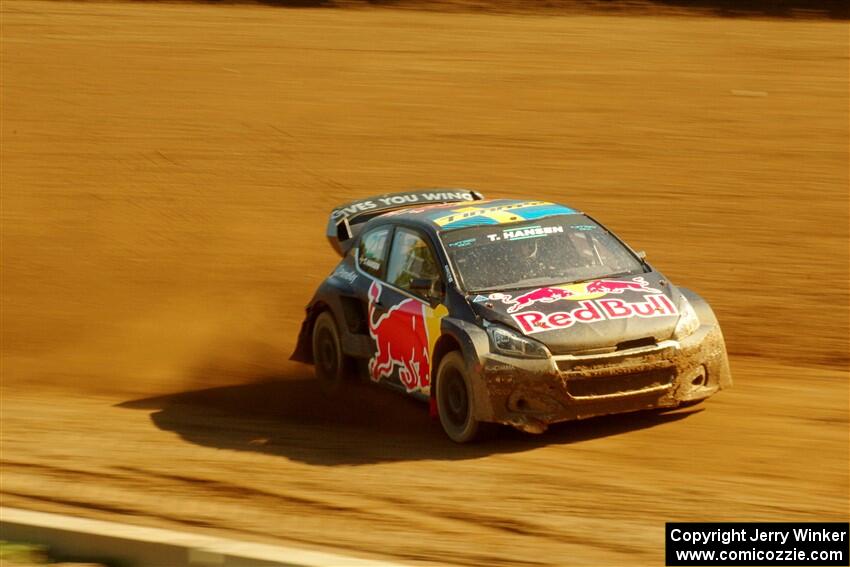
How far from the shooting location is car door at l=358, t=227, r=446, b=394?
946 centimetres

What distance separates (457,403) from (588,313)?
3.59ft

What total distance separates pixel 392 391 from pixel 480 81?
11.4m

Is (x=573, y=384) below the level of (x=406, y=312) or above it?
below

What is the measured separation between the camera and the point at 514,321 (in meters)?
8.81

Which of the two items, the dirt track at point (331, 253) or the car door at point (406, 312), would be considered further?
the car door at point (406, 312)

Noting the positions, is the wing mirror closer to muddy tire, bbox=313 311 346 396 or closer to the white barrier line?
muddy tire, bbox=313 311 346 396

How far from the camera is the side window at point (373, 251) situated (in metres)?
10.5

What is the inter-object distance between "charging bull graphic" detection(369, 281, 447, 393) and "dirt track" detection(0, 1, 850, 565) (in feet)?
1.24

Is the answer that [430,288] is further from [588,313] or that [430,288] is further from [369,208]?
[369,208]

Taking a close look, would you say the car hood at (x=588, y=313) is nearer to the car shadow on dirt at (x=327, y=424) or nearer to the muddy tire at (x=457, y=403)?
the muddy tire at (x=457, y=403)

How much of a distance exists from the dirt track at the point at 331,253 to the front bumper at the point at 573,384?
0.91ft

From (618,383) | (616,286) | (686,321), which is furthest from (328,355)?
(686,321)

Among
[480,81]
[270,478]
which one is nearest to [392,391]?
[270,478]

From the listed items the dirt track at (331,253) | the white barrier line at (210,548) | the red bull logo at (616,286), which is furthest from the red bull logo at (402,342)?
the white barrier line at (210,548)
